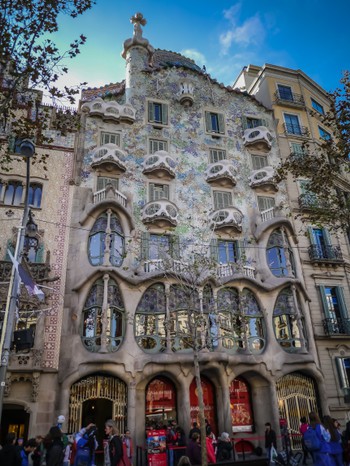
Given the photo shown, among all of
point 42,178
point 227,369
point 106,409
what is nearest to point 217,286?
point 227,369

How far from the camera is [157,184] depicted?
23531 millimetres

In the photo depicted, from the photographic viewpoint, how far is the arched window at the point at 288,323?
806 inches

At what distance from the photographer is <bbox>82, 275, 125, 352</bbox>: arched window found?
17812 millimetres

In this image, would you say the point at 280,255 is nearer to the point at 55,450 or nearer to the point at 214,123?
the point at 214,123

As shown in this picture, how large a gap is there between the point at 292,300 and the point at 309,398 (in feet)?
16.4

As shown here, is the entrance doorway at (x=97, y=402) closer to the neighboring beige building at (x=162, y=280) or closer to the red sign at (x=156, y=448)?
the neighboring beige building at (x=162, y=280)

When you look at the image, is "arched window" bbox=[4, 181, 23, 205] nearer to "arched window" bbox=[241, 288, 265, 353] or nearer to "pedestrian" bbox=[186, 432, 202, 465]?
"arched window" bbox=[241, 288, 265, 353]

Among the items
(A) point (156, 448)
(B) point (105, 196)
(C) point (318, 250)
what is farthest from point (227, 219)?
(A) point (156, 448)

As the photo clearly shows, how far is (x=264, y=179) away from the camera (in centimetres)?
2497

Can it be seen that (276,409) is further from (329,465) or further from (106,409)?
(329,465)

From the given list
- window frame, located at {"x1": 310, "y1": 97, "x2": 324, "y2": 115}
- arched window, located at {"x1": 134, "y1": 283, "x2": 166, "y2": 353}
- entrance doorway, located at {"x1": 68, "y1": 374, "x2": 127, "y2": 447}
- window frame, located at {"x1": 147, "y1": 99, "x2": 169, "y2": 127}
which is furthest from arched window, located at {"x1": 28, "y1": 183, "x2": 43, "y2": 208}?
window frame, located at {"x1": 310, "y1": 97, "x2": 324, "y2": 115}

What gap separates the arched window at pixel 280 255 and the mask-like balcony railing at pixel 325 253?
5.62 ft

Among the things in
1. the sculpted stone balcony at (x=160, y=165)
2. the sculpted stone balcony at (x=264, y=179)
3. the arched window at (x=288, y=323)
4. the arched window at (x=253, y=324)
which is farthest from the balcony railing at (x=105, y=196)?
the arched window at (x=288, y=323)

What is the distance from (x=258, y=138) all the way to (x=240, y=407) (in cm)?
1672
